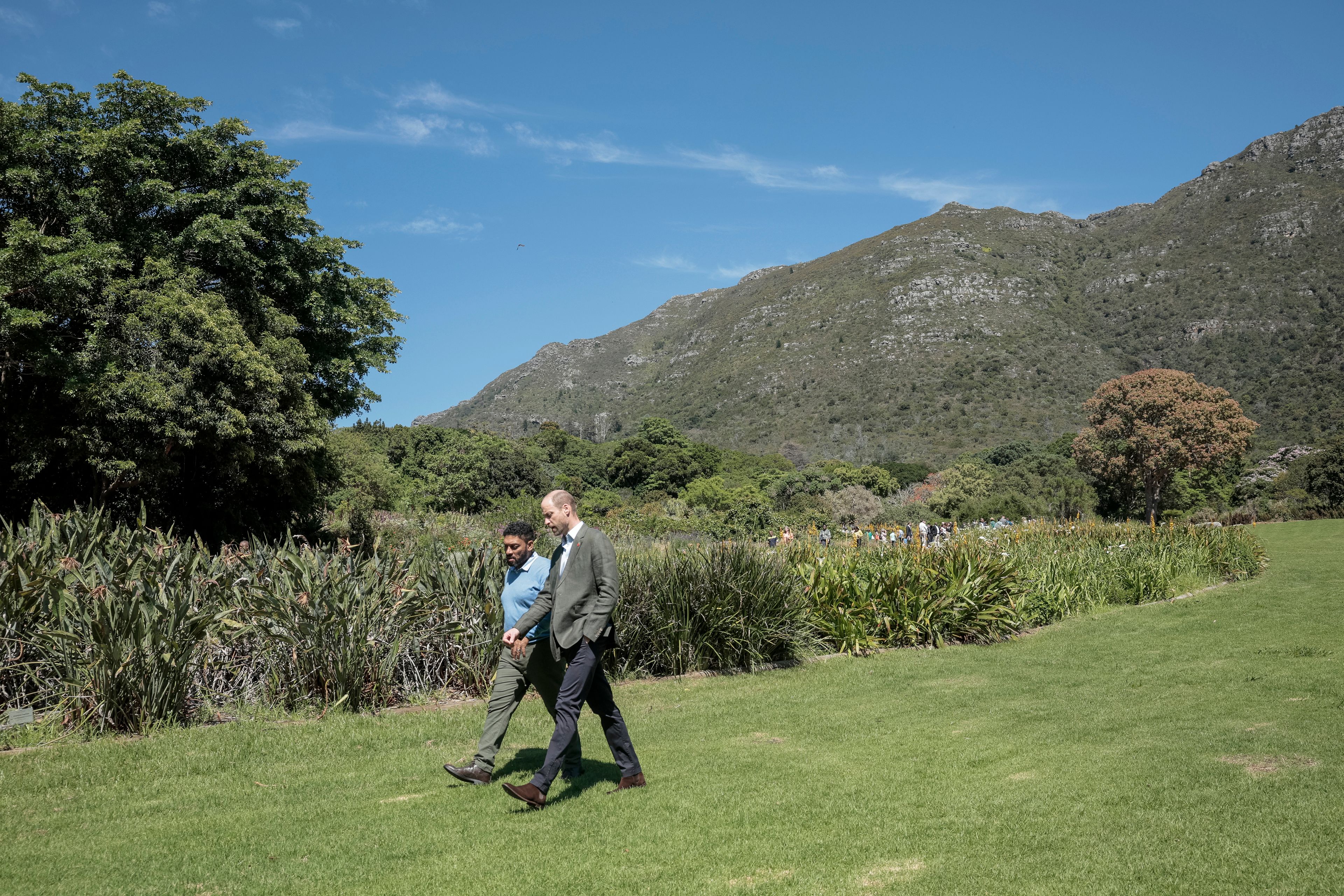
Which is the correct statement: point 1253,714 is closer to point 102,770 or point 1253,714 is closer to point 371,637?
point 371,637

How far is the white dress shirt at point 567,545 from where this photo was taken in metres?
5.22

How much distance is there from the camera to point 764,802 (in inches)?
201

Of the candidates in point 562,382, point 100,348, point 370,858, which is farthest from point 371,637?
point 562,382

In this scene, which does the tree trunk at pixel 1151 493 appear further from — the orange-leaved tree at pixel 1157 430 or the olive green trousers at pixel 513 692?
the olive green trousers at pixel 513 692

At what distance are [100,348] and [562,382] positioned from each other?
4308 inches

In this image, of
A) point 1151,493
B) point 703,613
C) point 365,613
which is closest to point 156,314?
point 365,613

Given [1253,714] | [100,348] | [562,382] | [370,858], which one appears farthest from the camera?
[562,382]

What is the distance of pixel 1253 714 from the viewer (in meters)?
6.57

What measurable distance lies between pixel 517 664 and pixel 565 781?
85cm

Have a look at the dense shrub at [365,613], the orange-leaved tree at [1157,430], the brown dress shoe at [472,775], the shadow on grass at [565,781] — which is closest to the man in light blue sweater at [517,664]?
the brown dress shoe at [472,775]

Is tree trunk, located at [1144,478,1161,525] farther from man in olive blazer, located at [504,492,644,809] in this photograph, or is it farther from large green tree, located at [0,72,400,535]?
man in olive blazer, located at [504,492,644,809]

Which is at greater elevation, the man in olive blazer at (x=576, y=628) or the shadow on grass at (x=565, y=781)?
the man in olive blazer at (x=576, y=628)

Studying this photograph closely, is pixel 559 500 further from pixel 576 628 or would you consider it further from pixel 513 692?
pixel 513 692

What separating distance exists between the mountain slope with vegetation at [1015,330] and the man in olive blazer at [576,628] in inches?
2351
